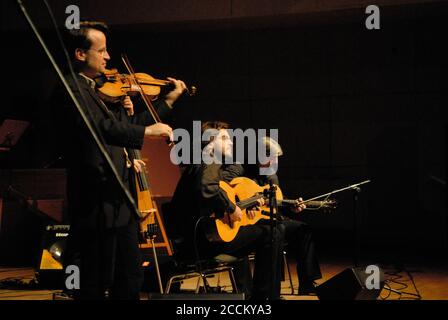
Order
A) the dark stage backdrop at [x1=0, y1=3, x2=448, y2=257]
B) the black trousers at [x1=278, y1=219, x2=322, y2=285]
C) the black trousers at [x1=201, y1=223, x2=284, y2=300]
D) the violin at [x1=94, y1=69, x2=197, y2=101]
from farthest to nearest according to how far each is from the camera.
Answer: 1. the dark stage backdrop at [x1=0, y1=3, x2=448, y2=257]
2. the black trousers at [x1=278, y1=219, x2=322, y2=285]
3. the black trousers at [x1=201, y1=223, x2=284, y2=300]
4. the violin at [x1=94, y1=69, x2=197, y2=101]

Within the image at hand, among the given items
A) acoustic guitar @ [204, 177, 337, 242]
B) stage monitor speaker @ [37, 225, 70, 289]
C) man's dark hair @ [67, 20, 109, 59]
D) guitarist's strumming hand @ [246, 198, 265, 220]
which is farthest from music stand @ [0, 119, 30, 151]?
man's dark hair @ [67, 20, 109, 59]

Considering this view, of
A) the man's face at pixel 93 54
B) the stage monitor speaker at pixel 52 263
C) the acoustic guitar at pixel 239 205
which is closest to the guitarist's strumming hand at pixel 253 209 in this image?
the acoustic guitar at pixel 239 205

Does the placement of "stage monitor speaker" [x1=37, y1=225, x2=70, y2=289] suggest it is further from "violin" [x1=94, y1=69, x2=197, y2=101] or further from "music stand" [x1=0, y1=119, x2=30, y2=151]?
"violin" [x1=94, y1=69, x2=197, y2=101]

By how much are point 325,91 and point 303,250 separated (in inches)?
146

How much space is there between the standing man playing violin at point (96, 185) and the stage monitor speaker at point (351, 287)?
5.10ft

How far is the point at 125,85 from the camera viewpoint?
3.02 meters

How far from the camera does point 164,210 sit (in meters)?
4.14

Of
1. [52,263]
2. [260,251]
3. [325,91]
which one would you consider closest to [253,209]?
[260,251]

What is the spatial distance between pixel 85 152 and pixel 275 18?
5.46 meters

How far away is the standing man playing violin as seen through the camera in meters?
2.33

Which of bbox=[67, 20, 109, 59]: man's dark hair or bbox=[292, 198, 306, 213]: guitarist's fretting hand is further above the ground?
bbox=[67, 20, 109, 59]: man's dark hair
